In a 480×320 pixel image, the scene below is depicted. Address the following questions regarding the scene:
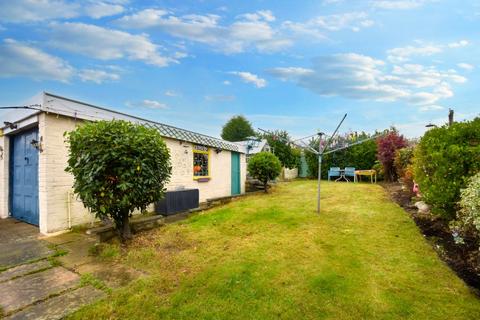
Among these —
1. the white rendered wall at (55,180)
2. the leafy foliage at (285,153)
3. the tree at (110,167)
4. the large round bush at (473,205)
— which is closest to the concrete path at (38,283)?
the white rendered wall at (55,180)

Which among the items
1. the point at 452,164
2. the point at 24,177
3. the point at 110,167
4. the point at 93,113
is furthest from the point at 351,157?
the point at 24,177

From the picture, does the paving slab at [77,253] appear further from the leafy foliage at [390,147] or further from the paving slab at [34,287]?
the leafy foliage at [390,147]

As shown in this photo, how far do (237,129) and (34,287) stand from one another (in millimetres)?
37902

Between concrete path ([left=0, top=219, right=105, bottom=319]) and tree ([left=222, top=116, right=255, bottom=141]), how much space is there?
35.7 meters

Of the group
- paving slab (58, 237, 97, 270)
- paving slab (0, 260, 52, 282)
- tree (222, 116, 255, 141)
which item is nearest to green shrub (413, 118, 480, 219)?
paving slab (58, 237, 97, 270)

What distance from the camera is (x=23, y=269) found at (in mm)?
3225

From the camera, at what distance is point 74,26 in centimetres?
603

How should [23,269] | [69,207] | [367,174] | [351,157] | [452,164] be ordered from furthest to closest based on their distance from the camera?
[351,157] < [367,174] < [69,207] < [452,164] < [23,269]

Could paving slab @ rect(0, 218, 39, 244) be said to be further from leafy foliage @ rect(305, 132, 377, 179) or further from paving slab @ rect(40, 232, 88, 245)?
leafy foliage @ rect(305, 132, 377, 179)

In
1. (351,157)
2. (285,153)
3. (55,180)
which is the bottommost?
(55,180)

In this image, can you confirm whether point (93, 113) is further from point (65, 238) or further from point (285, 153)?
point (285, 153)

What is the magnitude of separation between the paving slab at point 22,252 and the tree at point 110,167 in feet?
3.15

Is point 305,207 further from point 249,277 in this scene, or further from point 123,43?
point 123,43

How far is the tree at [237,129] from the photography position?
39.6 m
